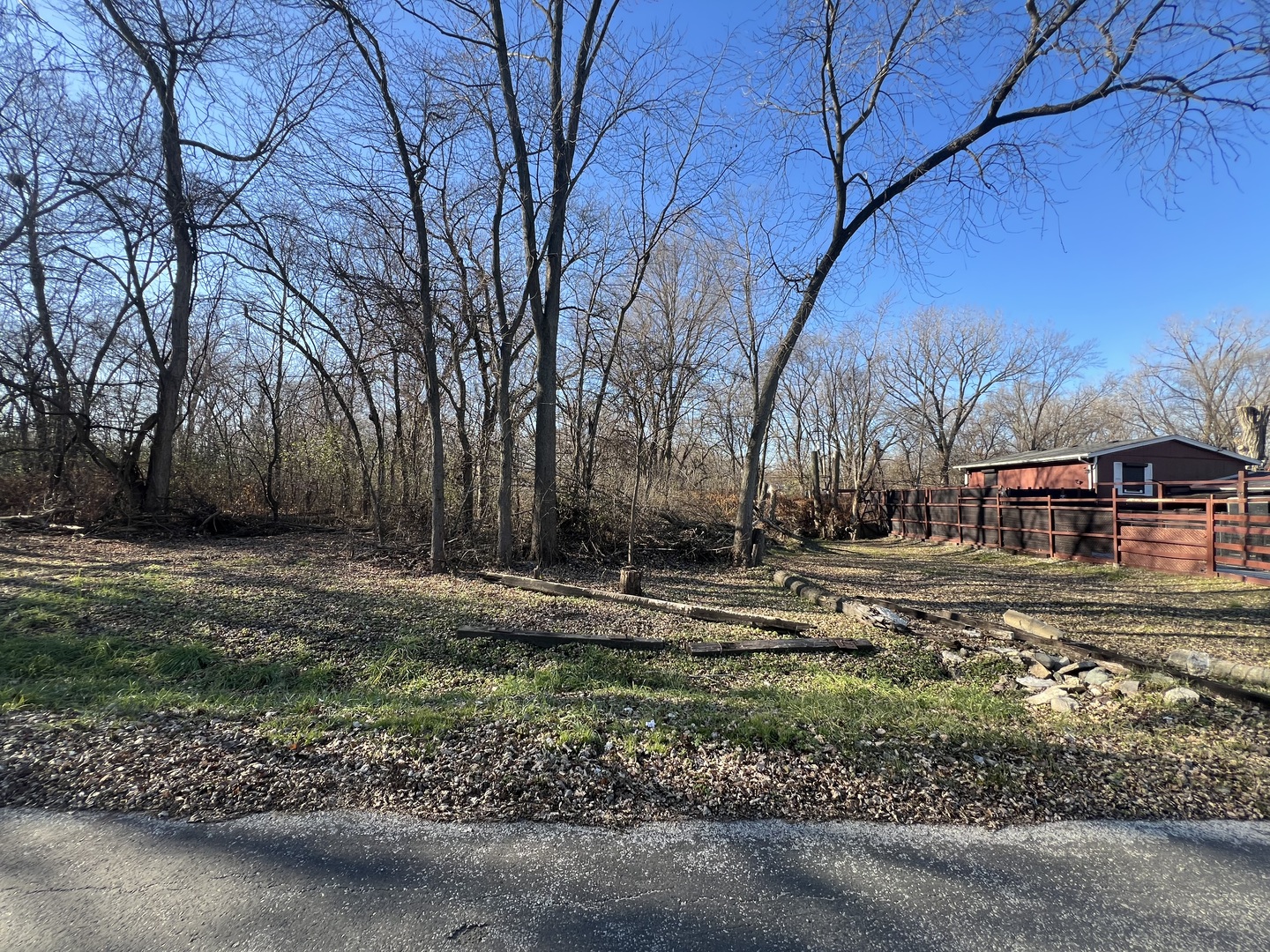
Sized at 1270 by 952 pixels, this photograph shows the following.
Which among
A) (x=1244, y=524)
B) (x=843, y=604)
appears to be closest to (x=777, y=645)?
(x=843, y=604)

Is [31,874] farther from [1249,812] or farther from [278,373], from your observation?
[278,373]

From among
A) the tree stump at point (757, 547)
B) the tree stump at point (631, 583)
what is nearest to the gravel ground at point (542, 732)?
the tree stump at point (631, 583)

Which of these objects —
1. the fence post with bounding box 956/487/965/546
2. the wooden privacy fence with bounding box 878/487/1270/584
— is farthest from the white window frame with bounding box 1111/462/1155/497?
the fence post with bounding box 956/487/965/546

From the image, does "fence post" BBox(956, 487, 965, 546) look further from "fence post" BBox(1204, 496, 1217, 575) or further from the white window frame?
"fence post" BBox(1204, 496, 1217, 575)

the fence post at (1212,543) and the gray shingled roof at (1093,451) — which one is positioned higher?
the gray shingled roof at (1093,451)

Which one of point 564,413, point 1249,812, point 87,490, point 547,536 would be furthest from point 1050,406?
point 87,490

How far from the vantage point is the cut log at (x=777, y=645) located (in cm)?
609

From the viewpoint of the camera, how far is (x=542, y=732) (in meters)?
3.78

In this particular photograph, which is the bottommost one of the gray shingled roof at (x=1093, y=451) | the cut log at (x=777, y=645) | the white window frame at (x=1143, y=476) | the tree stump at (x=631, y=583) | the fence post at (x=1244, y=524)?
the cut log at (x=777, y=645)

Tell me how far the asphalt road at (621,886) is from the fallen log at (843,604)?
4.32 meters

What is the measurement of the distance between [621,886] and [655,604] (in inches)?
221

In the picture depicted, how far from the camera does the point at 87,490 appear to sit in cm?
1431

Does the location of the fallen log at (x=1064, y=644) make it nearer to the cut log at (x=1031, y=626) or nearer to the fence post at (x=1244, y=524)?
the cut log at (x=1031, y=626)

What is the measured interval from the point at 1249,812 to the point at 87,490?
19.9m
